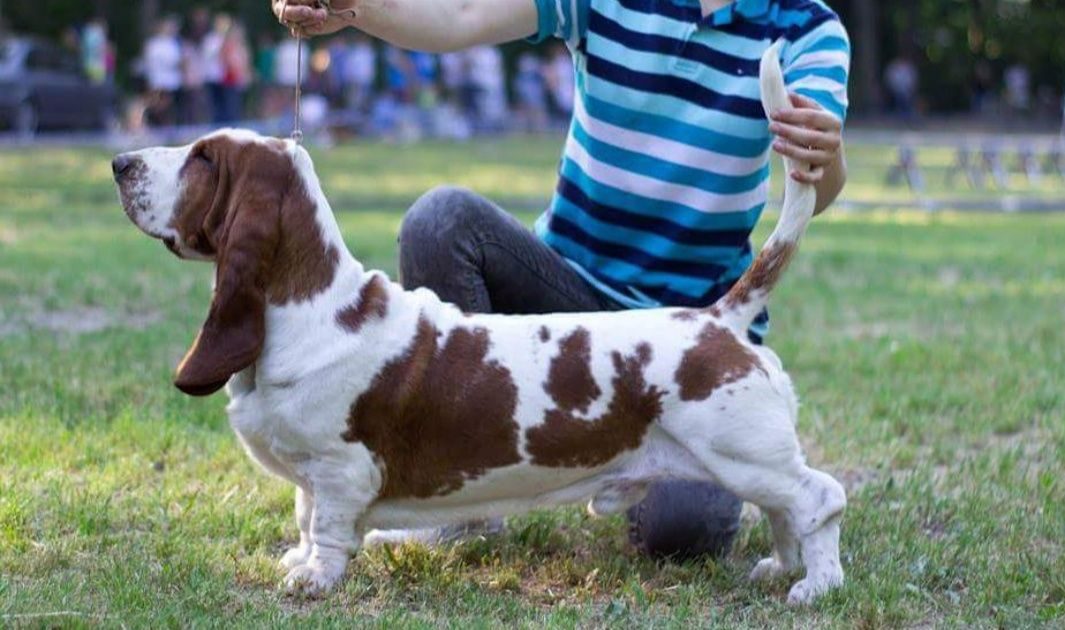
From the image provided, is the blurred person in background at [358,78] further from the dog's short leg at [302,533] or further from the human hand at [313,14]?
the dog's short leg at [302,533]

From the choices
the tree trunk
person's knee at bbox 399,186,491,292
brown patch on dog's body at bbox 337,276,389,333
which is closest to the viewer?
brown patch on dog's body at bbox 337,276,389,333

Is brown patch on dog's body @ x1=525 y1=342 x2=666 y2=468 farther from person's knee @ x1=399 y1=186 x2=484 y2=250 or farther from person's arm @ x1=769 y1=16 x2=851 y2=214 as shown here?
person's knee @ x1=399 y1=186 x2=484 y2=250

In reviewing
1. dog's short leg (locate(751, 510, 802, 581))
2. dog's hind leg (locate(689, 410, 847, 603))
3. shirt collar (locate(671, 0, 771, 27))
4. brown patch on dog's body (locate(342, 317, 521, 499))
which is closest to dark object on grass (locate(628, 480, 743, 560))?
dog's short leg (locate(751, 510, 802, 581))

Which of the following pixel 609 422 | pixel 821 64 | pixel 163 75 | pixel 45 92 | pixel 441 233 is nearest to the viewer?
pixel 609 422

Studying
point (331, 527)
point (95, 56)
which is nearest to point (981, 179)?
point (95, 56)

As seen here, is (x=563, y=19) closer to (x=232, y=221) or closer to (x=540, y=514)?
(x=232, y=221)

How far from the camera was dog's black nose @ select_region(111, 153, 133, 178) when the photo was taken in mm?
3297

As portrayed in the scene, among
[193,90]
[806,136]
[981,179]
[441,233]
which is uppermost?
[806,136]

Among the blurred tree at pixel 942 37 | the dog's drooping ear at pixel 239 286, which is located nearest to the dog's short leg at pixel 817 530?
the dog's drooping ear at pixel 239 286

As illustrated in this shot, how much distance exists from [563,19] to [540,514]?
1.40 m

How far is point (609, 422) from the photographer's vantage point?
11.3 ft

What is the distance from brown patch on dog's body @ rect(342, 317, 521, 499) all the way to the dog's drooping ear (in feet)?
0.96

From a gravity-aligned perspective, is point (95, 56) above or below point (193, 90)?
above

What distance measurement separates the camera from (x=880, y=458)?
5125mm
